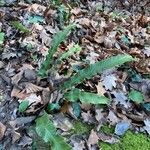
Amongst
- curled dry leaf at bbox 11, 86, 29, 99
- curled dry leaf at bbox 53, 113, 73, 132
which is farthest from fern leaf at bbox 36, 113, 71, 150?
curled dry leaf at bbox 11, 86, 29, 99

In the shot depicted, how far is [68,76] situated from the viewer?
3586mm

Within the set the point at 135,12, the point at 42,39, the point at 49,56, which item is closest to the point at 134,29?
the point at 135,12

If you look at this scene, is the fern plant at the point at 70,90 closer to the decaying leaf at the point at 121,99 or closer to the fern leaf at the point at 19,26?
the decaying leaf at the point at 121,99

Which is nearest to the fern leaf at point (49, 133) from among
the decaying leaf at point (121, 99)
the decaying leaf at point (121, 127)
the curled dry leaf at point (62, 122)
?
the curled dry leaf at point (62, 122)

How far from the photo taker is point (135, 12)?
19.1 ft

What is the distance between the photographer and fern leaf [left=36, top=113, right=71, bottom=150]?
2.76m

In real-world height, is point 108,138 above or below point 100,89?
below

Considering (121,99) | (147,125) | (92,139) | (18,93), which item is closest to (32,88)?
(18,93)

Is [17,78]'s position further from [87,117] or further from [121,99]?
[121,99]

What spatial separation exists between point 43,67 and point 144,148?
1.35m

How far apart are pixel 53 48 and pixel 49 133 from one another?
1.01 m

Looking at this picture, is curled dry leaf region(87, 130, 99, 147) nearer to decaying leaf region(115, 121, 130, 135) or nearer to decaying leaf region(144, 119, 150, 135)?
decaying leaf region(115, 121, 130, 135)

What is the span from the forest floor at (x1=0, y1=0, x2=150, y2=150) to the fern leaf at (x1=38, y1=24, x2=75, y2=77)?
0.07 meters

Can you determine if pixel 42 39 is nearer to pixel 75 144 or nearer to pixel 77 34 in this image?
pixel 77 34
